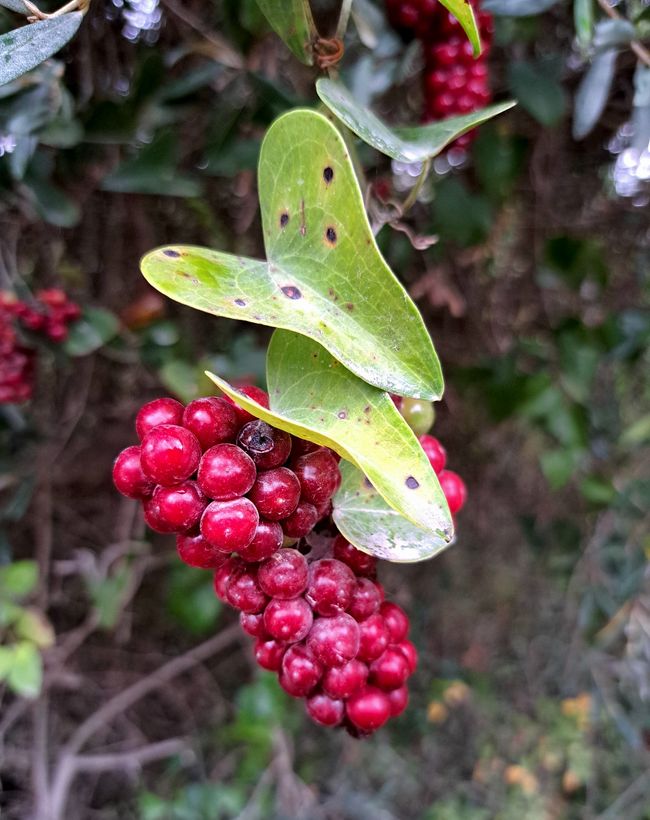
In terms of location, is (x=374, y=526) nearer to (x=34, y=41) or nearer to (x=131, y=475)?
(x=131, y=475)

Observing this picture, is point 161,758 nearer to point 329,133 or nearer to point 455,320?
point 455,320

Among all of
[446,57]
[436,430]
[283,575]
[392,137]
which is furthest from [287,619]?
[436,430]

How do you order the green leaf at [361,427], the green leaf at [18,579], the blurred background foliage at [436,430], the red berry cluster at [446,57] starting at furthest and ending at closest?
the green leaf at [18,579] < the blurred background foliage at [436,430] < the red berry cluster at [446,57] < the green leaf at [361,427]

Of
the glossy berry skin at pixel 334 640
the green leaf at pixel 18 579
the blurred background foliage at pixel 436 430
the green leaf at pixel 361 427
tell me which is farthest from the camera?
the green leaf at pixel 18 579

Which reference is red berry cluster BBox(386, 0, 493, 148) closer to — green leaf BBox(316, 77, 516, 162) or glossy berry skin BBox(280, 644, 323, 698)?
green leaf BBox(316, 77, 516, 162)

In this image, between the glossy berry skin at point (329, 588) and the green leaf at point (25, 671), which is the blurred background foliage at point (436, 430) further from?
the glossy berry skin at point (329, 588)

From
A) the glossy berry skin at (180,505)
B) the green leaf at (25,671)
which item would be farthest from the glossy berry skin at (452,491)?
the green leaf at (25,671)

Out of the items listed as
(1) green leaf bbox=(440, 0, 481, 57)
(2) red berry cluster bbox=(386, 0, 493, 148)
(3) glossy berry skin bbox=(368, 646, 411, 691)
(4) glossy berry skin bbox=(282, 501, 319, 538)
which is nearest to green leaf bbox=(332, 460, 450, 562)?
(4) glossy berry skin bbox=(282, 501, 319, 538)
